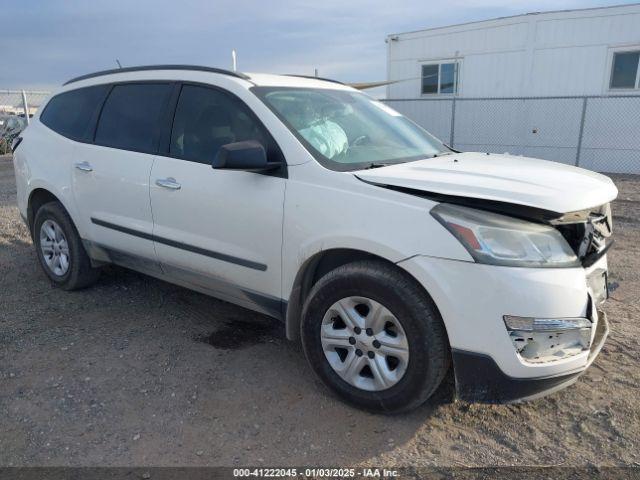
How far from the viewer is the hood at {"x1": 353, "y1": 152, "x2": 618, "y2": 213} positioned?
2.50 m

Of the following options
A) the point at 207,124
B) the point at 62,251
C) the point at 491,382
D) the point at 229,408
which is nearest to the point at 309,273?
the point at 229,408

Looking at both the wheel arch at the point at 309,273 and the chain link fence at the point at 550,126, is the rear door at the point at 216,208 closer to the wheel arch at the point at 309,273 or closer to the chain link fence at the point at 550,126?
the wheel arch at the point at 309,273

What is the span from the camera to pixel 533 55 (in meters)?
13.2

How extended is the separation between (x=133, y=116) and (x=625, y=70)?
1256 cm

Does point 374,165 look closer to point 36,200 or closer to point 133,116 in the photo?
point 133,116

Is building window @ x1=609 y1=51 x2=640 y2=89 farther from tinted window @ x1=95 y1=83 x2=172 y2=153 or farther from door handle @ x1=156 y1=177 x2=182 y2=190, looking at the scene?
door handle @ x1=156 y1=177 x2=182 y2=190

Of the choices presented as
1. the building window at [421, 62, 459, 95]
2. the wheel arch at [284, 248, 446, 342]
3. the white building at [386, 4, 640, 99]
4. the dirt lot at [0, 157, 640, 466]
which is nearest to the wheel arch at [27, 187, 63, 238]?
the dirt lot at [0, 157, 640, 466]

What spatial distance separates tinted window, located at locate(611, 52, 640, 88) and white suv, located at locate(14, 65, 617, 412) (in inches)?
433

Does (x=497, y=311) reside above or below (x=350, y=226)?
below

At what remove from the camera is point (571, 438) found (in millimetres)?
2684

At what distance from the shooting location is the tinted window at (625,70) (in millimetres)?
12453

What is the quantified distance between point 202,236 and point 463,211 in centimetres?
169

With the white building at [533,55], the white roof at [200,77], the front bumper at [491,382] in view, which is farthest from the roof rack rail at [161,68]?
the white building at [533,55]

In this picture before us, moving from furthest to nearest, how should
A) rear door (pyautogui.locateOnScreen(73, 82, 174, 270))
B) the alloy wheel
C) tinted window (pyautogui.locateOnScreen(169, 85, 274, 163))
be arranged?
the alloy wheel → rear door (pyautogui.locateOnScreen(73, 82, 174, 270)) → tinted window (pyautogui.locateOnScreen(169, 85, 274, 163))
